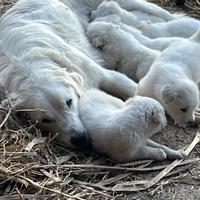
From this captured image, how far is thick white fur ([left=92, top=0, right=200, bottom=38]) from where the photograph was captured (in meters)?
6.27

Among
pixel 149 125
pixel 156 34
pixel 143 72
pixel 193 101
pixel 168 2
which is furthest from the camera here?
pixel 168 2

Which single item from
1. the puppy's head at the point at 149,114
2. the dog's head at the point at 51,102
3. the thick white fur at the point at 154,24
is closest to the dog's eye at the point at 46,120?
the dog's head at the point at 51,102

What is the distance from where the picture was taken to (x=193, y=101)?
4762mm

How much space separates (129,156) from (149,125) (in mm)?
267

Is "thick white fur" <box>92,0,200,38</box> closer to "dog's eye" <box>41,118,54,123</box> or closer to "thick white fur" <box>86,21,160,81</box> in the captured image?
"thick white fur" <box>86,21,160,81</box>

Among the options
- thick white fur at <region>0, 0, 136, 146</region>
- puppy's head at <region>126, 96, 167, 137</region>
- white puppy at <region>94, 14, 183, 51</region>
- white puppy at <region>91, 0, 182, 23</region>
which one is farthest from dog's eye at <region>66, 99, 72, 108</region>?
white puppy at <region>91, 0, 182, 23</region>

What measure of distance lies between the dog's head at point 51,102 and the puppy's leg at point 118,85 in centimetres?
63

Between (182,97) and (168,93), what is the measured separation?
0.11 meters

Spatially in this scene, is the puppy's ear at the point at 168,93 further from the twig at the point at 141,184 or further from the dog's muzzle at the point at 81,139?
the dog's muzzle at the point at 81,139

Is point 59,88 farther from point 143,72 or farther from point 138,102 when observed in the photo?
point 143,72

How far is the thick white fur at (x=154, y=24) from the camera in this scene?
6.27 metres

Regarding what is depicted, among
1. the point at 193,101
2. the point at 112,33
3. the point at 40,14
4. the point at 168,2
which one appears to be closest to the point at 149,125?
the point at 193,101

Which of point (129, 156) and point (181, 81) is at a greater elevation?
point (181, 81)

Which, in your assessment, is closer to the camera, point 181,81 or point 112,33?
point 181,81
